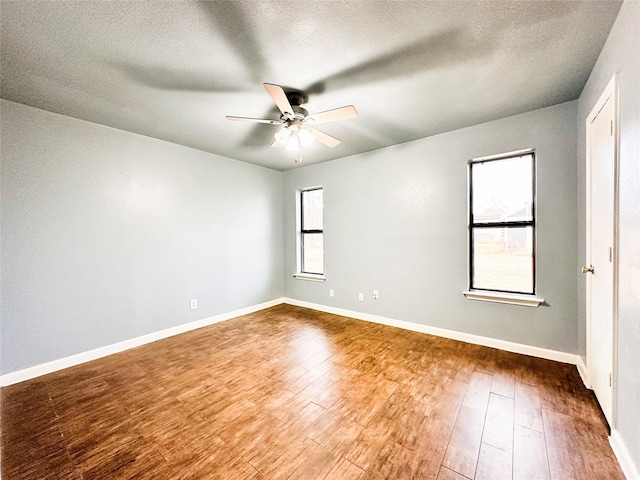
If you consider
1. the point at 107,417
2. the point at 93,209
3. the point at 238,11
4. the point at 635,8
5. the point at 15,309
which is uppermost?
the point at 238,11

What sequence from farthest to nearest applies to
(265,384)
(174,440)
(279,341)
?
1. (279,341)
2. (265,384)
3. (174,440)

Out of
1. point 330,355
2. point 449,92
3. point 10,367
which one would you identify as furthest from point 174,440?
point 449,92

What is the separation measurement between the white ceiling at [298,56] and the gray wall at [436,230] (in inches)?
14.6

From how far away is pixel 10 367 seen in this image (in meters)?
2.30

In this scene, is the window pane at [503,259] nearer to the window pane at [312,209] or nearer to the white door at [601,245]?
the white door at [601,245]

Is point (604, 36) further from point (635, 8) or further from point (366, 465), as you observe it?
point (366, 465)

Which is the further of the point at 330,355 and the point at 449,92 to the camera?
the point at 330,355

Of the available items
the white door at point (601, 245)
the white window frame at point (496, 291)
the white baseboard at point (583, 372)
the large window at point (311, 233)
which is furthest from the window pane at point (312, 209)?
the white baseboard at point (583, 372)

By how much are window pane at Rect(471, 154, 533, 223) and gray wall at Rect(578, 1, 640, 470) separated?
129cm

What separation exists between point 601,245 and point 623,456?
128 centimetres

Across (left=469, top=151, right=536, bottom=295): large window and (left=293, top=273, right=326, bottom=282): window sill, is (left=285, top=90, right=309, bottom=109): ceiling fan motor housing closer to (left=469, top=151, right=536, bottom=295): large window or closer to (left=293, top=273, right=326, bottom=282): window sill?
(left=469, top=151, right=536, bottom=295): large window

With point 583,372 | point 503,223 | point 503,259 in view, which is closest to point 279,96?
point 503,223

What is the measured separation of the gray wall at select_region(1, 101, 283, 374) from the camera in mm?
2373

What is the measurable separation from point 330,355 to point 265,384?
792mm
